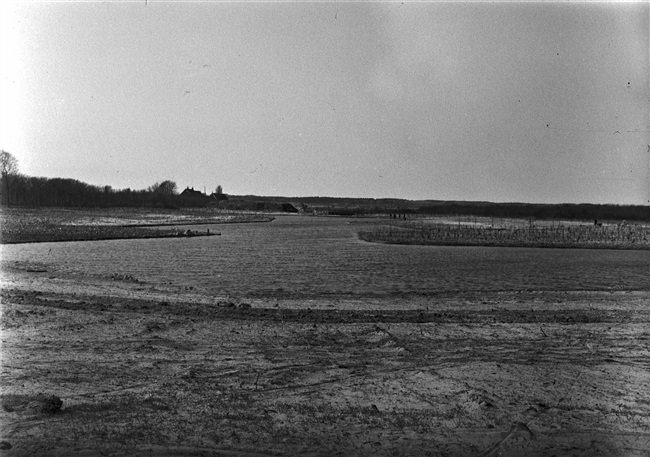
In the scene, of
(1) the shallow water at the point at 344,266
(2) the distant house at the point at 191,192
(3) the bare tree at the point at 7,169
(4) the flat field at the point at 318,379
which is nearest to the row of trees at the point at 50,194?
(3) the bare tree at the point at 7,169

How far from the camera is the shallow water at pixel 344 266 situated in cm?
1955

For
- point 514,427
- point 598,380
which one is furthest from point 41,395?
point 598,380

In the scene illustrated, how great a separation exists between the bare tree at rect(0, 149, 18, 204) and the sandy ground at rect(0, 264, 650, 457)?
307 feet

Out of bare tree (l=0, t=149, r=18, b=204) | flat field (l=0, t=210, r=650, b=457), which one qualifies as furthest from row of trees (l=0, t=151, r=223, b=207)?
flat field (l=0, t=210, r=650, b=457)

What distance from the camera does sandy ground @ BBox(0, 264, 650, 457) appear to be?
6.17m

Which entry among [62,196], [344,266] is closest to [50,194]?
[62,196]

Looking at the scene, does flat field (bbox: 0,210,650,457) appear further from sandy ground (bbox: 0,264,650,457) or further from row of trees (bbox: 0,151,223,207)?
row of trees (bbox: 0,151,223,207)

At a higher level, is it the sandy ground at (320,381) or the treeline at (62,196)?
the treeline at (62,196)

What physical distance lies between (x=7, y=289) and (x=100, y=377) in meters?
9.76

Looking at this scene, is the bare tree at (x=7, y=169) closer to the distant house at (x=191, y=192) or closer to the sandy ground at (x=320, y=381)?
the distant house at (x=191, y=192)

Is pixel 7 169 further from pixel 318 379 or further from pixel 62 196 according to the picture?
pixel 318 379

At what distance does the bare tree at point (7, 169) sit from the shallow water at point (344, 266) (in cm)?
6851

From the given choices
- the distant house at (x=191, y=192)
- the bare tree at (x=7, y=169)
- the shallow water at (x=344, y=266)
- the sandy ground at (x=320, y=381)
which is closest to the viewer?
the sandy ground at (x=320, y=381)

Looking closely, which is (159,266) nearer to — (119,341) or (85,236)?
(119,341)
